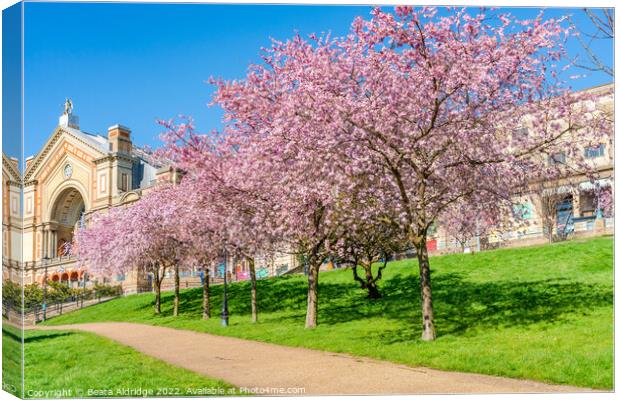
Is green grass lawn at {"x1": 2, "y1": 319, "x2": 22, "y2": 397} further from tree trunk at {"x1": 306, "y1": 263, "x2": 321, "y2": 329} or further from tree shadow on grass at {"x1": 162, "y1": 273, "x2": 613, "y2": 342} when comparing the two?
tree trunk at {"x1": 306, "y1": 263, "x2": 321, "y2": 329}

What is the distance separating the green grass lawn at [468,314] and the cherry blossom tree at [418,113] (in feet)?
7.44

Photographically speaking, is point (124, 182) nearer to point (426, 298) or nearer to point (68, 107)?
point (68, 107)

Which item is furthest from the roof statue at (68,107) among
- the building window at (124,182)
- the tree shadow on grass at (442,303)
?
the building window at (124,182)

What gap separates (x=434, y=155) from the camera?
61.9 ft

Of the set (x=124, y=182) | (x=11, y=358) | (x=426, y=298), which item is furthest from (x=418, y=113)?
(x=124, y=182)

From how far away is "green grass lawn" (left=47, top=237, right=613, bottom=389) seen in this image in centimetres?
1606

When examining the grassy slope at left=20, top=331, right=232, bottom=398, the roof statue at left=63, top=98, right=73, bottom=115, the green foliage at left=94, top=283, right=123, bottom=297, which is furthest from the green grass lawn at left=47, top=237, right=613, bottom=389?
the roof statue at left=63, top=98, right=73, bottom=115

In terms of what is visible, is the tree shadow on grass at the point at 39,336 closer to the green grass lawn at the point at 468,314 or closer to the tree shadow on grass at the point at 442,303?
the green grass lawn at the point at 468,314

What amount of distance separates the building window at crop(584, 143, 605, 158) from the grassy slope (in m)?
11.5

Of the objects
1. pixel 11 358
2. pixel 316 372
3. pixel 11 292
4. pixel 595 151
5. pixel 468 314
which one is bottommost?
pixel 316 372

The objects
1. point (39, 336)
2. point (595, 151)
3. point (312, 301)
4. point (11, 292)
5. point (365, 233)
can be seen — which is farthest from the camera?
point (365, 233)

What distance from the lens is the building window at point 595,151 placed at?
61.5 ft

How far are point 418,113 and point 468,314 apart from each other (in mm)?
7769

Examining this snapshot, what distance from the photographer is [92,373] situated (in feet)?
51.7
